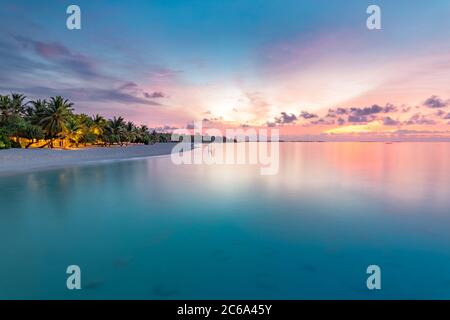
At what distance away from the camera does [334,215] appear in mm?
11078

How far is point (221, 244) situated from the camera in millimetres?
8008

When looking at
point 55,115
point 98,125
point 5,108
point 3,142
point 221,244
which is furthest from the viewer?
point 98,125

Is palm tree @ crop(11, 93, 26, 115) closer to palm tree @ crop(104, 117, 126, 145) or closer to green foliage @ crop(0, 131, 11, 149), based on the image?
green foliage @ crop(0, 131, 11, 149)

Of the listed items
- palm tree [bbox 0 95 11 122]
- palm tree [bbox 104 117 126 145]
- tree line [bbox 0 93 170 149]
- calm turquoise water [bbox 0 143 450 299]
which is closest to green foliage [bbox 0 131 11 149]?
tree line [bbox 0 93 170 149]

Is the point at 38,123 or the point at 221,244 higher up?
the point at 38,123

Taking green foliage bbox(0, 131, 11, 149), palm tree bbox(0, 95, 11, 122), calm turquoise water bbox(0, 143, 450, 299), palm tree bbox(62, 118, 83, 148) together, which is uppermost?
palm tree bbox(0, 95, 11, 122)

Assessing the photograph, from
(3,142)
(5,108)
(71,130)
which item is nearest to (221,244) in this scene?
(3,142)

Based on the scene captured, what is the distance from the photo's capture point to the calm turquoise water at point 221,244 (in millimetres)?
5590

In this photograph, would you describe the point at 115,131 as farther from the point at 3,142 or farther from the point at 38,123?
the point at 3,142

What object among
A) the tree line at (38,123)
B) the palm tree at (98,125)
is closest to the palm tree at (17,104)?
the tree line at (38,123)

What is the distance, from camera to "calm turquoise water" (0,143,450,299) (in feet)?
18.3

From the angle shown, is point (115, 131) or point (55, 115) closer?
point (55, 115)
